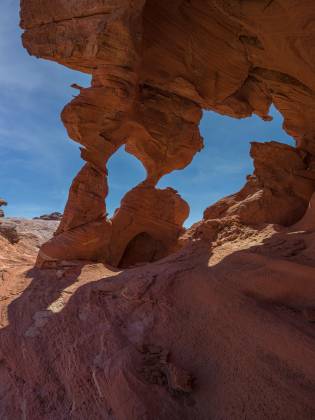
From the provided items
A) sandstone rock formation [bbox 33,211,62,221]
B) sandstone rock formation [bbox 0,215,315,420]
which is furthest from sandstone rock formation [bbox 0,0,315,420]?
sandstone rock formation [bbox 33,211,62,221]

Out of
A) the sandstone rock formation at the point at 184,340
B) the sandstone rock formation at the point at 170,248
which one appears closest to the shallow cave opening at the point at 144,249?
the sandstone rock formation at the point at 170,248

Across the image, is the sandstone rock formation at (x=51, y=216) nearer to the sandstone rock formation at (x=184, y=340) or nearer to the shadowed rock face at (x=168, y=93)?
the shadowed rock face at (x=168, y=93)

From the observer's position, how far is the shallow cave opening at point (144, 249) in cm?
727

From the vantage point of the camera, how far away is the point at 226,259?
3.03 metres

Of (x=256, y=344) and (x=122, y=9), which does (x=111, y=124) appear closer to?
(x=122, y=9)

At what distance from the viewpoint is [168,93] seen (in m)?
6.84

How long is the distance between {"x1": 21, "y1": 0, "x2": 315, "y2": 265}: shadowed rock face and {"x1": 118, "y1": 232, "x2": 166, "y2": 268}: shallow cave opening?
131mm

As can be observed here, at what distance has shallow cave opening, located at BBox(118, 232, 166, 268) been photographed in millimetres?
7270

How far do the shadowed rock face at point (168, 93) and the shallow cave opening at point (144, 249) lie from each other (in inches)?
5.1

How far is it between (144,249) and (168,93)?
3.88m

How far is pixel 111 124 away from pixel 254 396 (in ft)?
16.5

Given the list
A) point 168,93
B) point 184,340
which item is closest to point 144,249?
point 168,93

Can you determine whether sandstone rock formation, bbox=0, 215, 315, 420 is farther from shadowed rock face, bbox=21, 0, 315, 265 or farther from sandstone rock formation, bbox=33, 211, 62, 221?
sandstone rock formation, bbox=33, 211, 62, 221

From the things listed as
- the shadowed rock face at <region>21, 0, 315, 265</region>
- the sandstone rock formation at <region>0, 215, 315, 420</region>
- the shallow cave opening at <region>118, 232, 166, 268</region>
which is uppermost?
the shadowed rock face at <region>21, 0, 315, 265</region>
